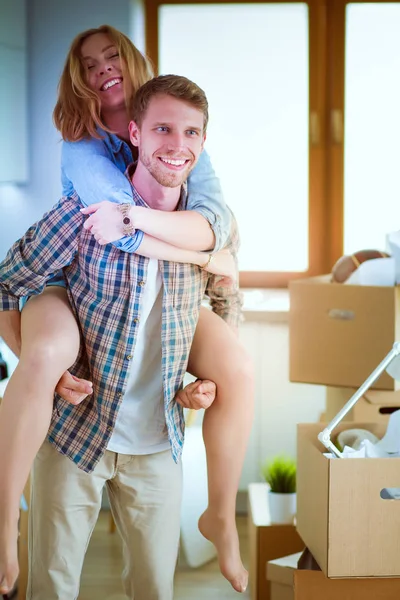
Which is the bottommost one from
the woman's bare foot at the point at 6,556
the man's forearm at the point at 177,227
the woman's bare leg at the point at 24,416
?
the woman's bare foot at the point at 6,556

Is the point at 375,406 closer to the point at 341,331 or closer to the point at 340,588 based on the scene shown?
the point at 341,331

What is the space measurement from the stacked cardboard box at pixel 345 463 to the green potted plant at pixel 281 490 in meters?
0.24

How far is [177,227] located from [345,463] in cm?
65

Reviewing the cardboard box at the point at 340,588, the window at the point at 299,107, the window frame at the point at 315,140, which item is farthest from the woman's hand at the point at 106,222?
the window at the point at 299,107

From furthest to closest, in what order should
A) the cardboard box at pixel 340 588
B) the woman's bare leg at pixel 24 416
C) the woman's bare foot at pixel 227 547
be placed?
the cardboard box at pixel 340 588
the woman's bare foot at pixel 227 547
the woman's bare leg at pixel 24 416

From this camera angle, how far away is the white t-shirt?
157 cm

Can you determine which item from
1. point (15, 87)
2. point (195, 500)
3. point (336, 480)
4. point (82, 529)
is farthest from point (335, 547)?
point (15, 87)

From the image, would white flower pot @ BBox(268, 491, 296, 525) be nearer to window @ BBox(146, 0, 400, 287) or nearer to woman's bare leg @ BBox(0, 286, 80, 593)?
window @ BBox(146, 0, 400, 287)

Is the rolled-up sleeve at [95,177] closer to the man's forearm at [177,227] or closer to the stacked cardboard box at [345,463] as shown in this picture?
the man's forearm at [177,227]

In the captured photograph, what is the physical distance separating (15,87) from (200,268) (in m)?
1.77

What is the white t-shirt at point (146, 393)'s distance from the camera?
5.15 ft

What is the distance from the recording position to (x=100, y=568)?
9.47 feet

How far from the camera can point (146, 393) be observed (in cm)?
160

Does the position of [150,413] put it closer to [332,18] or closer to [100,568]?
[100,568]
